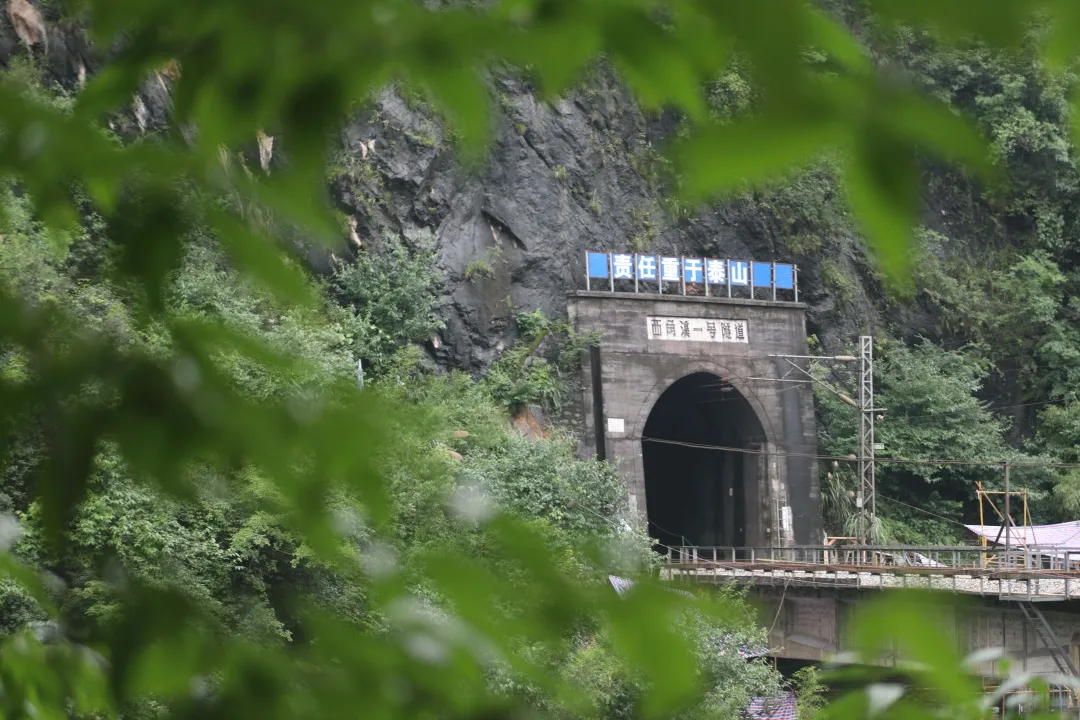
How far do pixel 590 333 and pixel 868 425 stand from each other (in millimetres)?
5314

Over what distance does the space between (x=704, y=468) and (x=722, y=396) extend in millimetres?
2192

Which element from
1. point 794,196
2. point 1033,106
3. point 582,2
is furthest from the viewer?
point 1033,106

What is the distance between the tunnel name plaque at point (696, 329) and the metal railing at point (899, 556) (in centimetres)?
357

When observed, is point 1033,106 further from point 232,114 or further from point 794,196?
point 232,114

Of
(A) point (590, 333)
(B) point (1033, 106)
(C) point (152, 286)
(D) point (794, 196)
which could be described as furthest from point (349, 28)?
(B) point (1033, 106)

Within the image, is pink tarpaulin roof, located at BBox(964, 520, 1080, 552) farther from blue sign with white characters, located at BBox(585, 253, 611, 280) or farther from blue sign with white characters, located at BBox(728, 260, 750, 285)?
blue sign with white characters, located at BBox(585, 253, 611, 280)

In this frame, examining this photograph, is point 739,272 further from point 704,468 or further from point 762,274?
point 704,468

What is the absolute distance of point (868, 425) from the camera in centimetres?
2002

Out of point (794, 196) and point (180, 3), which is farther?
point (794, 196)

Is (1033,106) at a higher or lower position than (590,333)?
higher

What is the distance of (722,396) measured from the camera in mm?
20766

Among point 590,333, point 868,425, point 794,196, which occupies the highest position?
point 794,196

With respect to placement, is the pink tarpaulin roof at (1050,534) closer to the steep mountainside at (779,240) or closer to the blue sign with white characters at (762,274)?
the steep mountainside at (779,240)

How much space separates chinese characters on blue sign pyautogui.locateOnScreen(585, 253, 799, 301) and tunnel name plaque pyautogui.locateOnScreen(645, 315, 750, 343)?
0.52 meters
